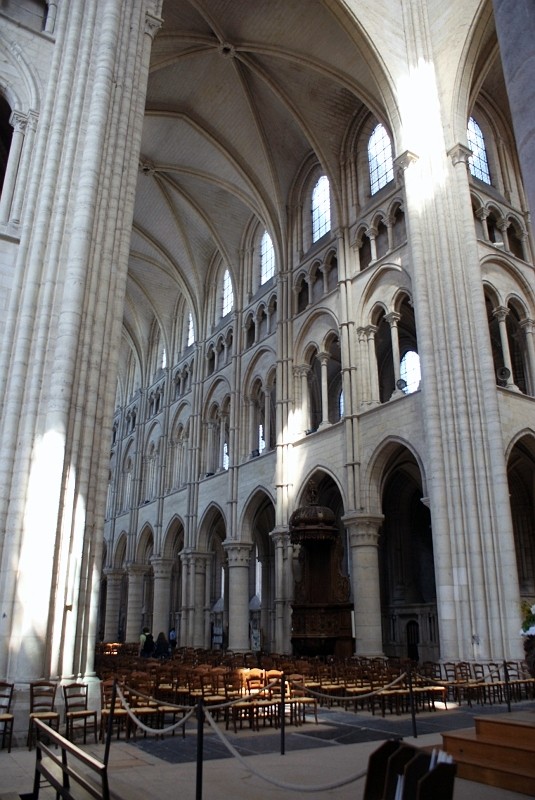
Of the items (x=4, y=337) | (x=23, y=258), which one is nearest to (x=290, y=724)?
(x=4, y=337)

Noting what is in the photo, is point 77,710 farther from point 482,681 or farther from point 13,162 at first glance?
point 13,162

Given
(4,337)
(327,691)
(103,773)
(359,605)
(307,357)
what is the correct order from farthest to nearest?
(307,357)
(359,605)
(327,691)
(4,337)
(103,773)

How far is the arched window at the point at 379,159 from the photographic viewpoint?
22.1 meters

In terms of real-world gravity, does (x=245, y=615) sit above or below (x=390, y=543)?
below

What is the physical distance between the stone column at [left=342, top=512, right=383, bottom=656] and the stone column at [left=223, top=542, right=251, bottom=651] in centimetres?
665

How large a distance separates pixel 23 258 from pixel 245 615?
1742cm

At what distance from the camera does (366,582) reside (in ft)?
60.2

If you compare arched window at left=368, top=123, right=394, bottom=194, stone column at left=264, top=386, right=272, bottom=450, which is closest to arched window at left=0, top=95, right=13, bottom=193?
arched window at left=368, top=123, right=394, bottom=194

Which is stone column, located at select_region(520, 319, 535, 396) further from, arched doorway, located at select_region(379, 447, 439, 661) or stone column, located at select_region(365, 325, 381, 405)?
arched doorway, located at select_region(379, 447, 439, 661)

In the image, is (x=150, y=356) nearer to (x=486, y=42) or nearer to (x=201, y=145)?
(x=201, y=145)

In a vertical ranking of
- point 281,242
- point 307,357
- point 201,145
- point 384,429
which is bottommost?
point 384,429

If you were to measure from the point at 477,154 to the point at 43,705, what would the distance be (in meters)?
20.9

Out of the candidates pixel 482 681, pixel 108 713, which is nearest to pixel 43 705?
pixel 108 713

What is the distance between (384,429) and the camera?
18.6 m
